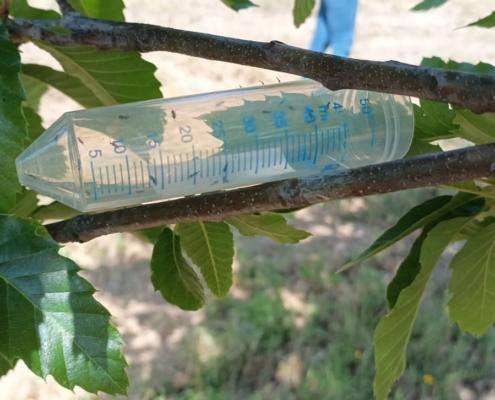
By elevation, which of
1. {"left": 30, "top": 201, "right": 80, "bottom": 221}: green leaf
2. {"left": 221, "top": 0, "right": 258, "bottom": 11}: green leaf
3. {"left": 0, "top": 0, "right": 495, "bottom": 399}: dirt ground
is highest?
{"left": 221, "top": 0, "right": 258, "bottom": 11}: green leaf

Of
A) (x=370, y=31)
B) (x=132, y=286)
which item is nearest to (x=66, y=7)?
(x=132, y=286)

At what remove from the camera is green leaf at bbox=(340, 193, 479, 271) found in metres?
0.76

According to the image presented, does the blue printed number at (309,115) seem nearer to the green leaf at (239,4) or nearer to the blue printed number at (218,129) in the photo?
the blue printed number at (218,129)

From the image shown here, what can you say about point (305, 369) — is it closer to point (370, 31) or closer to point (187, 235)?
point (187, 235)

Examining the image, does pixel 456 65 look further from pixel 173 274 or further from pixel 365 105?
pixel 173 274

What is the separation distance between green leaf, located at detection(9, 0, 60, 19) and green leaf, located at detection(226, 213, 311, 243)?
0.33 metres

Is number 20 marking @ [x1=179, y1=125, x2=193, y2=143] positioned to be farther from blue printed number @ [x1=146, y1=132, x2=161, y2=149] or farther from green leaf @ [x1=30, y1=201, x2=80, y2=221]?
green leaf @ [x1=30, y1=201, x2=80, y2=221]

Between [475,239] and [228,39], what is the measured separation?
313 millimetres

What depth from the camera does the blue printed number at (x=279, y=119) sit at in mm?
748

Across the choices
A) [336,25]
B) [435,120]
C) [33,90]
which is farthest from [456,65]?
[336,25]

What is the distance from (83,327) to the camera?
0.56 m

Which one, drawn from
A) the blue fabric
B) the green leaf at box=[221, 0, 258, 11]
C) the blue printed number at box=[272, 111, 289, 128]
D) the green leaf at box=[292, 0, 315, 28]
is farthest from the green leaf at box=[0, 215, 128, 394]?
the blue fabric

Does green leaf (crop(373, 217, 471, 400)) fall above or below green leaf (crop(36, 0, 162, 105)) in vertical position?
below

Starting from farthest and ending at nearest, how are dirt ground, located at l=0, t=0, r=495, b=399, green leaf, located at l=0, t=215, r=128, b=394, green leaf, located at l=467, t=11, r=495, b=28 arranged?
dirt ground, located at l=0, t=0, r=495, b=399 < green leaf, located at l=467, t=11, r=495, b=28 < green leaf, located at l=0, t=215, r=128, b=394
